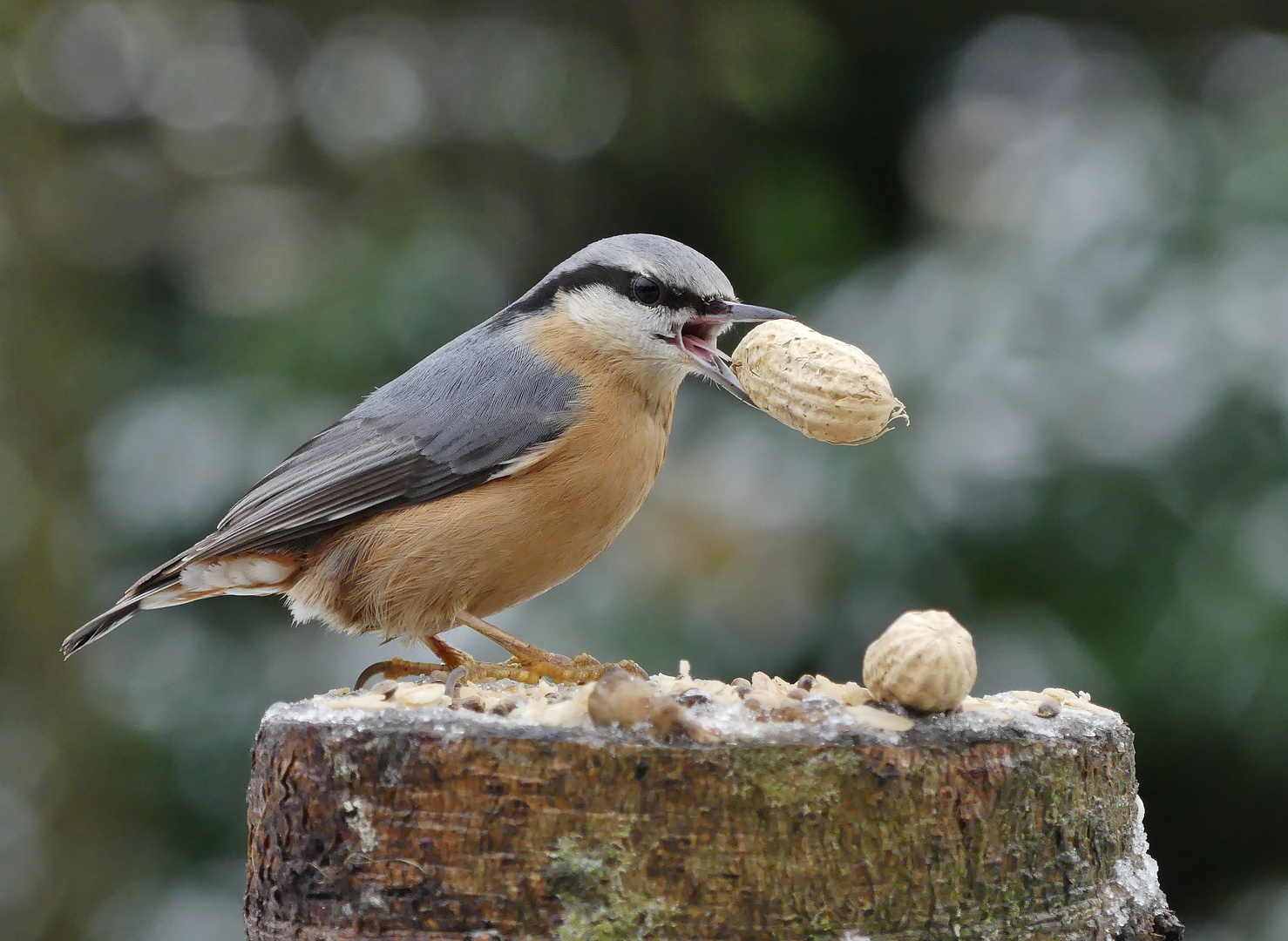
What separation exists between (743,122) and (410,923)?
3401 millimetres

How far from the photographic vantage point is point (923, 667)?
4.69 feet

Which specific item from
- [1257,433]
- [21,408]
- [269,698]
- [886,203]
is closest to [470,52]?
[886,203]

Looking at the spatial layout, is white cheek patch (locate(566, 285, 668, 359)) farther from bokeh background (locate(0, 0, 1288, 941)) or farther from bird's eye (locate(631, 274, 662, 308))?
bokeh background (locate(0, 0, 1288, 941))

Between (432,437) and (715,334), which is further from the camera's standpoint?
(715,334)

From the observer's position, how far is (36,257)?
4168 mm

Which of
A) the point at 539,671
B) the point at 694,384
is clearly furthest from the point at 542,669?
the point at 694,384

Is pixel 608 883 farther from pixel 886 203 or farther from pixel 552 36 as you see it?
pixel 552 36

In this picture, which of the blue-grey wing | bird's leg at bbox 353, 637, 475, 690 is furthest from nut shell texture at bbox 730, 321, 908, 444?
bird's leg at bbox 353, 637, 475, 690

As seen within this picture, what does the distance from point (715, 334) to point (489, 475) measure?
541 millimetres

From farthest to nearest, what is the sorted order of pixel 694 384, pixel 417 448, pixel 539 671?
pixel 694 384
pixel 417 448
pixel 539 671

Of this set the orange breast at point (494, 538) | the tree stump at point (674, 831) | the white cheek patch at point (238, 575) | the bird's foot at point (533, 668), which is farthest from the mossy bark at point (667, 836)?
the white cheek patch at point (238, 575)

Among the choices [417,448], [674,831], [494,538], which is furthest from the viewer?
[417,448]

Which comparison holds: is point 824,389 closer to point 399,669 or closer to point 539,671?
point 539,671

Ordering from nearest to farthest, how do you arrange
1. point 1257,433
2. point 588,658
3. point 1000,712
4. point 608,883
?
point 608,883
point 1000,712
point 588,658
point 1257,433
